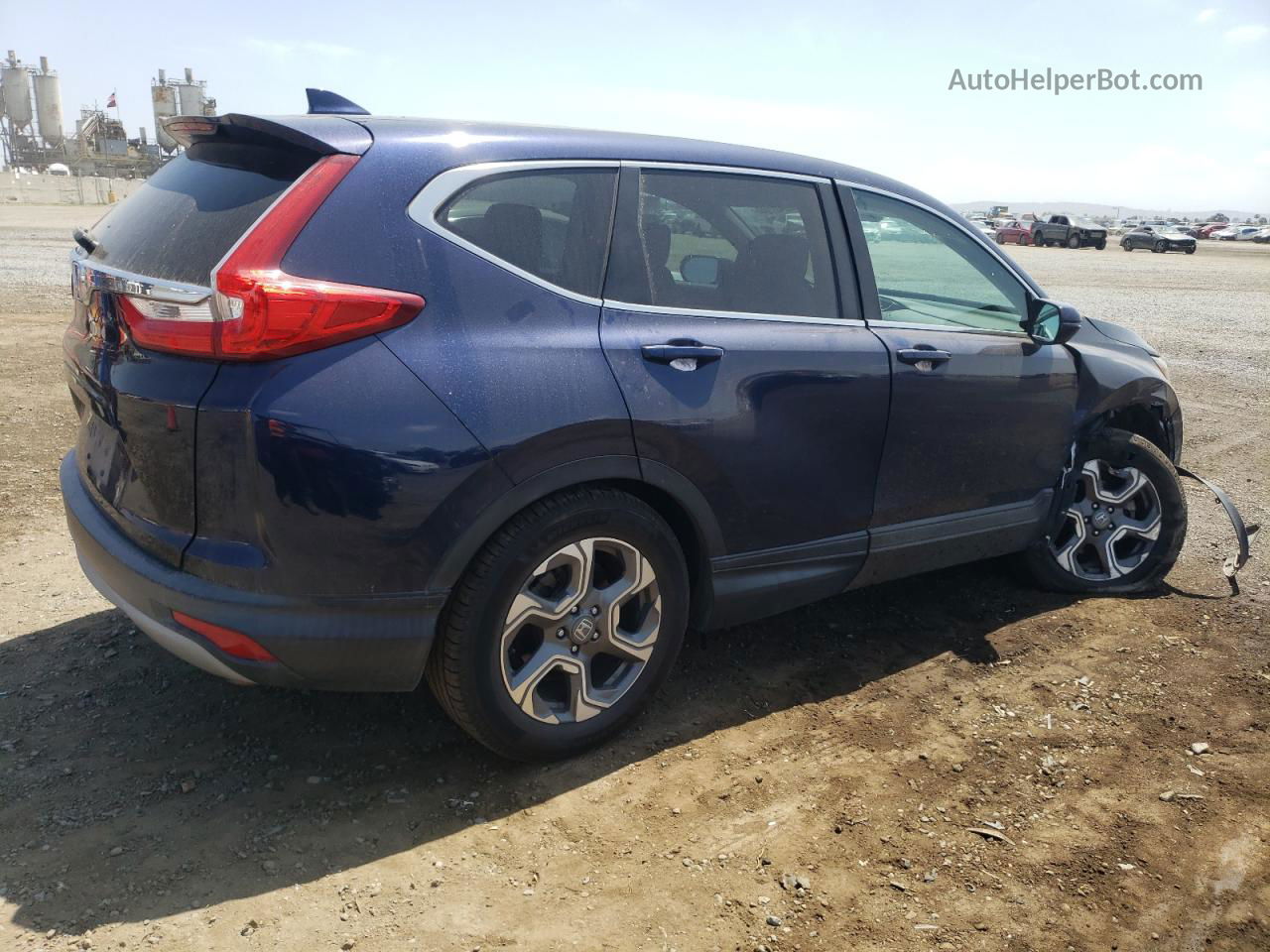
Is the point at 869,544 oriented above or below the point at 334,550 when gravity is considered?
below

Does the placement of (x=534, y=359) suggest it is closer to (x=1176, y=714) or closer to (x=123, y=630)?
(x=123, y=630)

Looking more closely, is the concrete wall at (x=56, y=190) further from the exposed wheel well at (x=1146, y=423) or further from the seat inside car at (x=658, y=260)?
the seat inside car at (x=658, y=260)

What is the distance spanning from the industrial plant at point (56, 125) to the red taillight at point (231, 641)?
10059 centimetres

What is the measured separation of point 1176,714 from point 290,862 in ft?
10.1

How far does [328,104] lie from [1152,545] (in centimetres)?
406

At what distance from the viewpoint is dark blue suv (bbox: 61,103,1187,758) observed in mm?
2586

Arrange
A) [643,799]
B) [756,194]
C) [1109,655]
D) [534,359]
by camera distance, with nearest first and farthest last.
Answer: [534,359], [643,799], [756,194], [1109,655]

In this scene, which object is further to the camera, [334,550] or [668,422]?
[668,422]

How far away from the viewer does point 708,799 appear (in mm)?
3090

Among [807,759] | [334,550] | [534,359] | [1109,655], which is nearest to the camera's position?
[334,550]

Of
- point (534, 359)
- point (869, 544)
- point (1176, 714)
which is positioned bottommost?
point (1176, 714)

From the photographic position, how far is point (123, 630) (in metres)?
3.94

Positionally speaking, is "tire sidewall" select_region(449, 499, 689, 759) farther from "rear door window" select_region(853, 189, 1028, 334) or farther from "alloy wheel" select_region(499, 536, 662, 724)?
"rear door window" select_region(853, 189, 1028, 334)

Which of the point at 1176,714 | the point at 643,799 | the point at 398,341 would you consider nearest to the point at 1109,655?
the point at 1176,714
